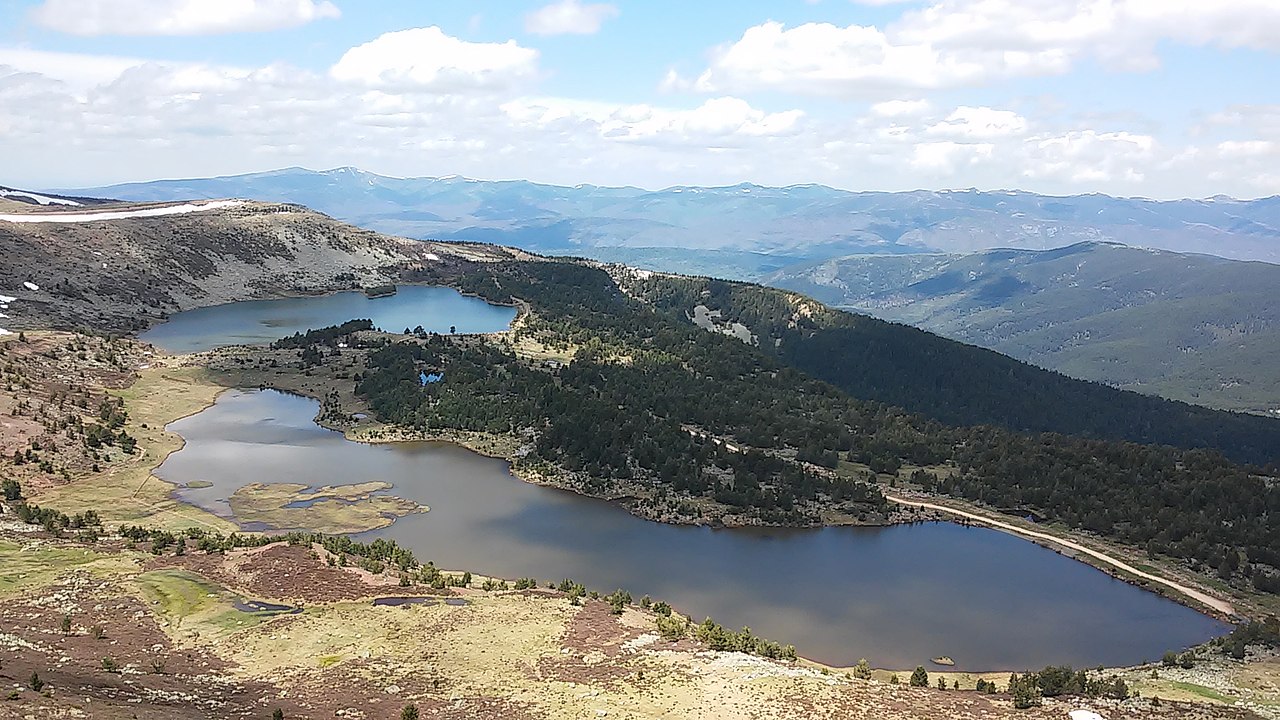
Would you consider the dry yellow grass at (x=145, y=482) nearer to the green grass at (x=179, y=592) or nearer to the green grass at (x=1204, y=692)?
the green grass at (x=179, y=592)

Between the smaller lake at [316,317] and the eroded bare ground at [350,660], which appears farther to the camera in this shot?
the smaller lake at [316,317]

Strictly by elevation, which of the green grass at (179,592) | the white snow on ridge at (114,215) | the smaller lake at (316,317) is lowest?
the green grass at (179,592)

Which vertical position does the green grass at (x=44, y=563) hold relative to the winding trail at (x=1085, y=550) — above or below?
above

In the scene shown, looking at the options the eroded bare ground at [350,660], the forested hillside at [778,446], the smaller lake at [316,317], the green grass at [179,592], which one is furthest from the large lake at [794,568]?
the smaller lake at [316,317]

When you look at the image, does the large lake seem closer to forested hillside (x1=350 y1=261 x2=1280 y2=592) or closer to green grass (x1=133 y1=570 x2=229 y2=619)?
forested hillside (x1=350 y1=261 x2=1280 y2=592)

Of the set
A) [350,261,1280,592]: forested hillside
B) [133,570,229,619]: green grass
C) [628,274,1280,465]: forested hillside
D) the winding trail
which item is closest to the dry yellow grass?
[133,570,229,619]: green grass

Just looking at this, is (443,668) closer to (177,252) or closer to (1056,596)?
(1056,596)

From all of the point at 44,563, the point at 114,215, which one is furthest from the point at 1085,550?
the point at 114,215

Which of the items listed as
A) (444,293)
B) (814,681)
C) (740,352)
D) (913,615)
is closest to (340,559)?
(814,681)
